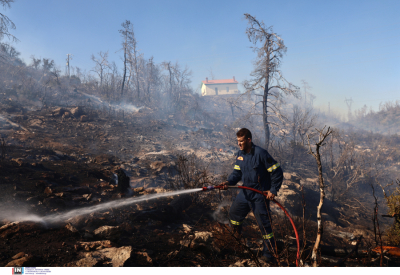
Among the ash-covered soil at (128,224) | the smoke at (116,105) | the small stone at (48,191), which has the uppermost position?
the smoke at (116,105)

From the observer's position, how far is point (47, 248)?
2.66 metres

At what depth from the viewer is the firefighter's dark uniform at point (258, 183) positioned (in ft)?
10.3

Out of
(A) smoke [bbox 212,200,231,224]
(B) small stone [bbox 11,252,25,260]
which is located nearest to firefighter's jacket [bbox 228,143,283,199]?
(A) smoke [bbox 212,200,231,224]

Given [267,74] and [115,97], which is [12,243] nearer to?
[267,74]

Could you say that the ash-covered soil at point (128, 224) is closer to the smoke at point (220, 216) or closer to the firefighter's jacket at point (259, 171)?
the smoke at point (220, 216)

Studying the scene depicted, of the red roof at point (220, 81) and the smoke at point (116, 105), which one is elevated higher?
the red roof at point (220, 81)

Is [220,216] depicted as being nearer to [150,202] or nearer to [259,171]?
[150,202]

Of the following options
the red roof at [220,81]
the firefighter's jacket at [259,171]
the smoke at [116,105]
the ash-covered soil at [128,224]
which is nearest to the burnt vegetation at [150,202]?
the ash-covered soil at [128,224]

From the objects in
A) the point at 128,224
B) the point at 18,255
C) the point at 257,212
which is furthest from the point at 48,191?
the point at 257,212

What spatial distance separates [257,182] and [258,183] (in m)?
0.03

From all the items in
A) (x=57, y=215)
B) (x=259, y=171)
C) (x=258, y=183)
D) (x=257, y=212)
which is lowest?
(x=57, y=215)

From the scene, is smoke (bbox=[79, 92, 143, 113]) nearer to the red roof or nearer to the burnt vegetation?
the burnt vegetation

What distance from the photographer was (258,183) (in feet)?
10.8

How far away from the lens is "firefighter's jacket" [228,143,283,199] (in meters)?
3.15
